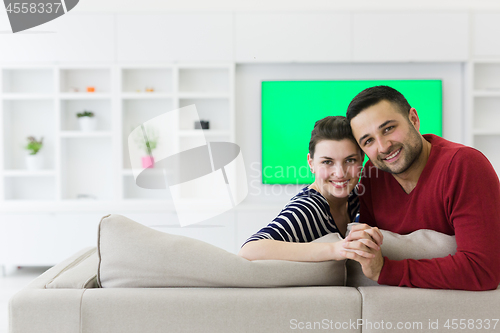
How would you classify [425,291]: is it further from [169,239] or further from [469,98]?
[469,98]

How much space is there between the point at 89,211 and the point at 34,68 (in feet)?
4.82

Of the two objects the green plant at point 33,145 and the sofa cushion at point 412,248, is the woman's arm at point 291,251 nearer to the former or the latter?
the sofa cushion at point 412,248

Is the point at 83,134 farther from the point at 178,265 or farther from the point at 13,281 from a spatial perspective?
the point at 178,265

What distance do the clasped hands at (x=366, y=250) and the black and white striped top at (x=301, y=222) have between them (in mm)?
201

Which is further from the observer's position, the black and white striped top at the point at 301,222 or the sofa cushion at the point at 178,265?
the black and white striped top at the point at 301,222

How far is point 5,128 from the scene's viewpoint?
12.6 feet

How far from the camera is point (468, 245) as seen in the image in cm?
98

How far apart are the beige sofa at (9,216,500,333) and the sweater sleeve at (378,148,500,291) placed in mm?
35

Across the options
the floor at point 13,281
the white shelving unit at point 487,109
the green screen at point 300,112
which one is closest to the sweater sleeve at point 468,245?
the floor at point 13,281

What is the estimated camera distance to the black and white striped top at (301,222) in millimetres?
1147

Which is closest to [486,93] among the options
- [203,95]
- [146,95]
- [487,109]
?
[487,109]

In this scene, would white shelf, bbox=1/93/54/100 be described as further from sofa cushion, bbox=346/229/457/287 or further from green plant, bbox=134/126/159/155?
sofa cushion, bbox=346/229/457/287

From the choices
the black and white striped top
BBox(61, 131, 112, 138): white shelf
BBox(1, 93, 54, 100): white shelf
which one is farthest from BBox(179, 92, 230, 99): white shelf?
the black and white striped top

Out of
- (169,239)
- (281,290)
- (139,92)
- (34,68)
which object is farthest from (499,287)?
(34,68)
